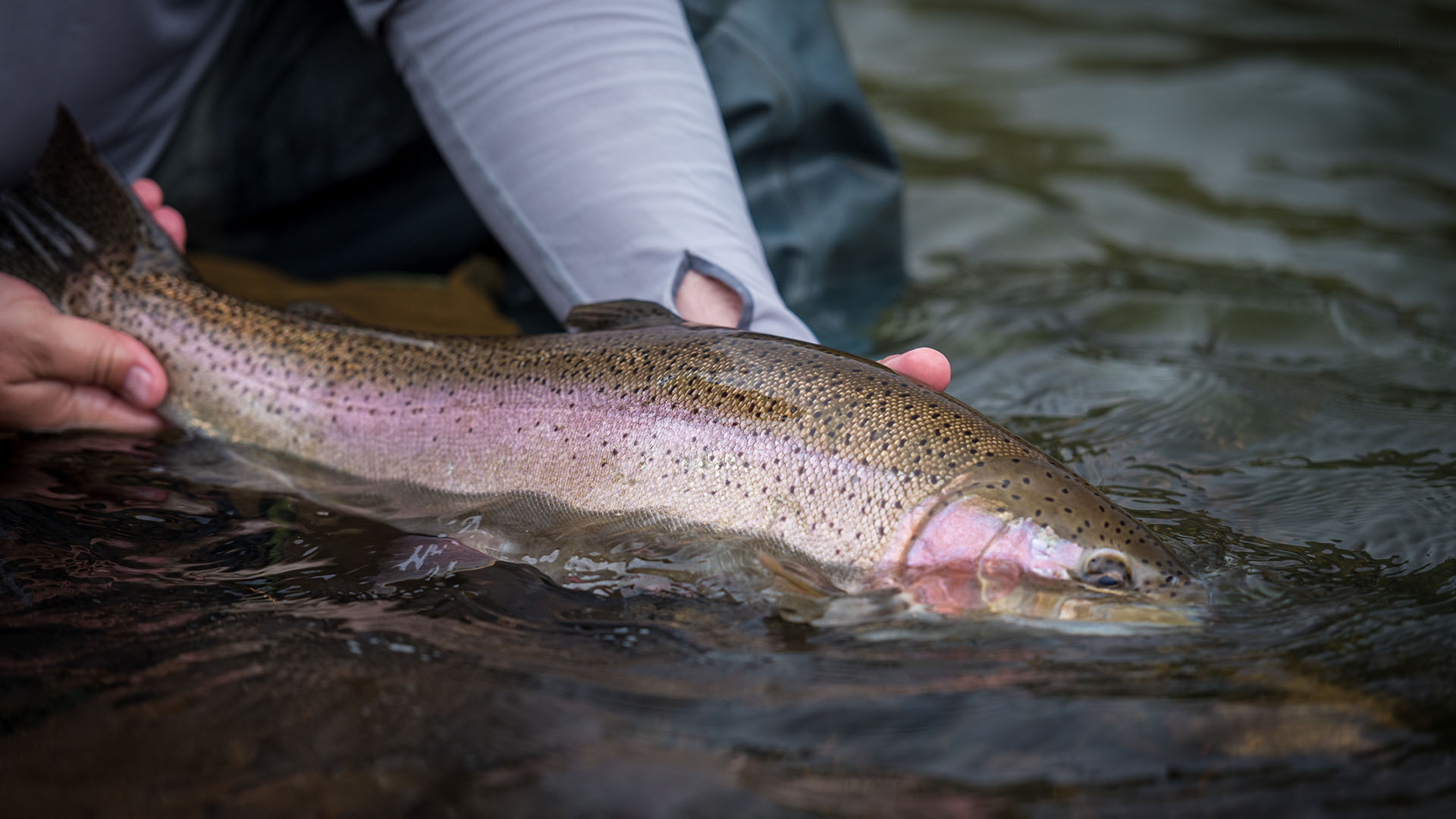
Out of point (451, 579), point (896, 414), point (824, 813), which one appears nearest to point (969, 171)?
point (896, 414)

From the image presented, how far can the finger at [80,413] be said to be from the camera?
8.77 ft

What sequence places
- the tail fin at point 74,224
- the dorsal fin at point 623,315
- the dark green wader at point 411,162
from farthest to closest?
the dark green wader at point 411,162
the tail fin at point 74,224
the dorsal fin at point 623,315

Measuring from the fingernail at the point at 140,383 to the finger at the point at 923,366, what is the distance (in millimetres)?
1705

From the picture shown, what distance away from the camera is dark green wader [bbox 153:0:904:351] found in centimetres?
386

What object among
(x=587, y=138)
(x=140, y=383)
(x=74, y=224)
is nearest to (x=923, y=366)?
(x=587, y=138)

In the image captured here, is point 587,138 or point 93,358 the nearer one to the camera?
point 93,358

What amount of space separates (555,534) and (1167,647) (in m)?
1.11

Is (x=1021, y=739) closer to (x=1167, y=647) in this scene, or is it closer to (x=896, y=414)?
(x=1167, y=647)

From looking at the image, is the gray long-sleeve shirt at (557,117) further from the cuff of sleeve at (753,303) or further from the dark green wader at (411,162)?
the dark green wader at (411,162)

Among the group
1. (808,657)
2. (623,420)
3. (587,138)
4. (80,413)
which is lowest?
(808,657)

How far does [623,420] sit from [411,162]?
226 cm

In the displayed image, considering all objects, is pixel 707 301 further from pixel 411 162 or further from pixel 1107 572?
pixel 411 162

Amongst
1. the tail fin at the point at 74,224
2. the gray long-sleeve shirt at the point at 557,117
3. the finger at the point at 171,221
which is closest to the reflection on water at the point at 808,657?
the tail fin at the point at 74,224

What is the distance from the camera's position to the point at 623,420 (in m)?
2.21
